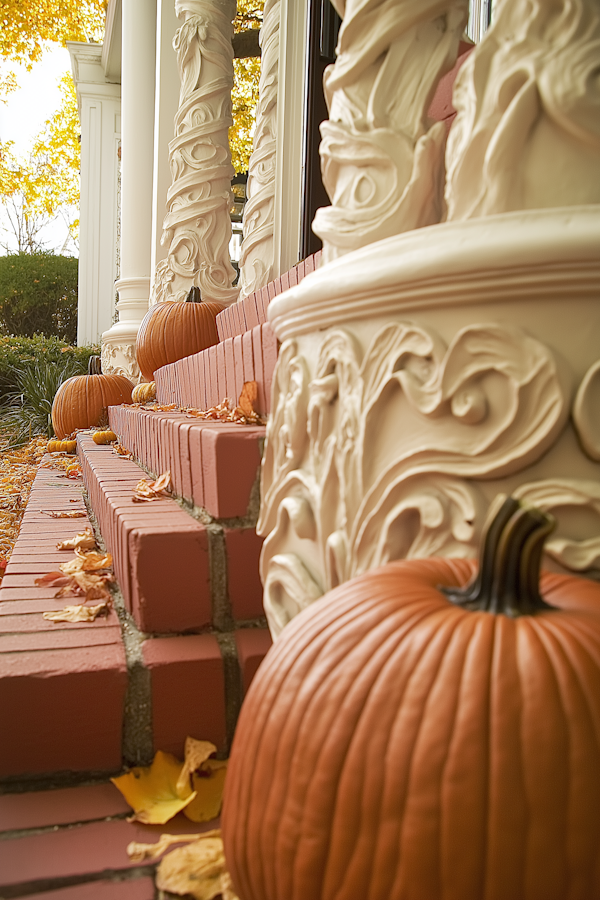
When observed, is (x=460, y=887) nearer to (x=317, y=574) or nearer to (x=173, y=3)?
(x=317, y=574)

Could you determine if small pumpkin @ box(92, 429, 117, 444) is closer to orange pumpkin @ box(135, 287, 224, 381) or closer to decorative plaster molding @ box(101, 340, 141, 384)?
orange pumpkin @ box(135, 287, 224, 381)

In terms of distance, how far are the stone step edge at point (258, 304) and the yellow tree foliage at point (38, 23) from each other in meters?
11.5

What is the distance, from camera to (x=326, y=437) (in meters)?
1.07

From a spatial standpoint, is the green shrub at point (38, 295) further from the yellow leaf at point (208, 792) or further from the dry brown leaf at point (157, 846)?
the dry brown leaf at point (157, 846)

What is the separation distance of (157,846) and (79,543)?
4.26 feet

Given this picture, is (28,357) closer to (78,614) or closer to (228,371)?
(228,371)

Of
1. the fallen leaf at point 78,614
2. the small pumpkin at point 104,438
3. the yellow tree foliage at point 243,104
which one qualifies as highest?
the yellow tree foliage at point 243,104

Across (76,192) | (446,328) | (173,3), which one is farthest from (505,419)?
(76,192)

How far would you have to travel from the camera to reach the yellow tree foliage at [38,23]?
12352 millimetres

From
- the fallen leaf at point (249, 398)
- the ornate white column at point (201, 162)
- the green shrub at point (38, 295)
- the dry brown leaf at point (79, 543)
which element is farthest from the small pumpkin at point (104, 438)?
the green shrub at point (38, 295)

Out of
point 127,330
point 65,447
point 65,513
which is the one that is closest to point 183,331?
point 65,447

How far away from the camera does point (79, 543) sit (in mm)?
2223

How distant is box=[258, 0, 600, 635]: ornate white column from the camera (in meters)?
0.79

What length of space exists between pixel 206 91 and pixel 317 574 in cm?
500
